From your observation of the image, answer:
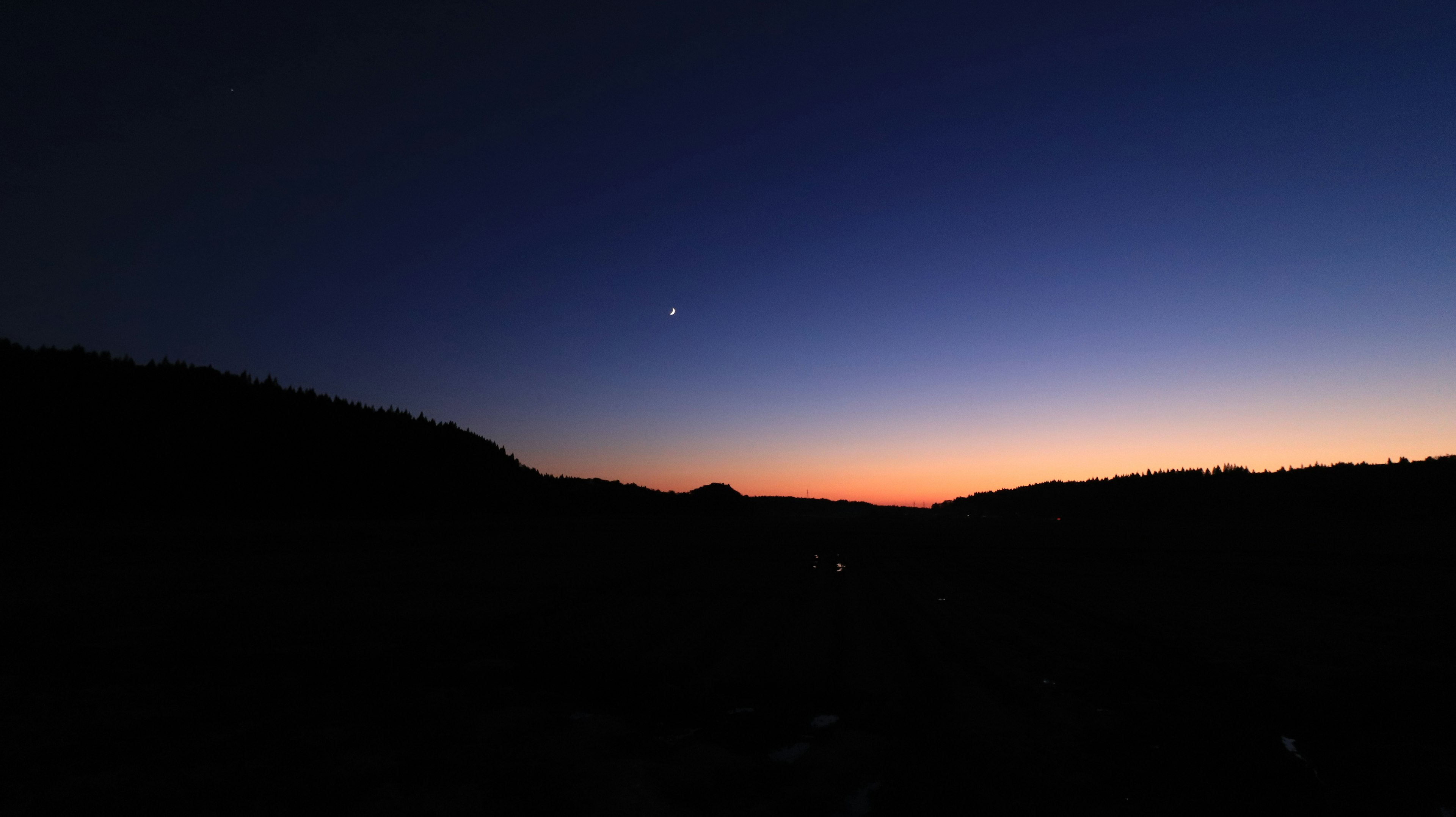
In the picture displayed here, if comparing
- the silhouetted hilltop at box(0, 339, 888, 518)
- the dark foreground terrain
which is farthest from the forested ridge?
the dark foreground terrain

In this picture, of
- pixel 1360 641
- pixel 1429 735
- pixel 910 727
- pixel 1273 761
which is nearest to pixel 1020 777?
pixel 910 727

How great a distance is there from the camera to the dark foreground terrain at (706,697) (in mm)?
4129

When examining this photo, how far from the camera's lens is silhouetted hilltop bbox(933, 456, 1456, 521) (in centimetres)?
7256

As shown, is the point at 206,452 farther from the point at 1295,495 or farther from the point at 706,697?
the point at 1295,495

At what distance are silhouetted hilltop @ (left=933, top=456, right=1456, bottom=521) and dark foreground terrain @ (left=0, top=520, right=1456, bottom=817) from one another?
81.2m

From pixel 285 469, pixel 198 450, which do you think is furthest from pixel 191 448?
pixel 285 469

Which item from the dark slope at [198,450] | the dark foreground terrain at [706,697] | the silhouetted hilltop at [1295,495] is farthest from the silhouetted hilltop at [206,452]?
the silhouetted hilltop at [1295,495]

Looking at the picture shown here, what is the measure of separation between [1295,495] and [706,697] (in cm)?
11287

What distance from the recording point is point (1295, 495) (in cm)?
8544

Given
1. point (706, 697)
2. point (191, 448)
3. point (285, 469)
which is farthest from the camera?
point (285, 469)

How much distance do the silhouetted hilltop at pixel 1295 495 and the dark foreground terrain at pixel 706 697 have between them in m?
81.2

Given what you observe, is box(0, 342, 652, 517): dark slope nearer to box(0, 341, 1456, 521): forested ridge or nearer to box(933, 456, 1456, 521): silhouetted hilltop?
box(0, 341, 1456, 521): forested ridge

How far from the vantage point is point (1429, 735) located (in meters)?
5.38

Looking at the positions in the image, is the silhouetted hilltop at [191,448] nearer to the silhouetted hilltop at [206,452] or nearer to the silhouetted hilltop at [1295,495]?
the silhouetted hilltop at [206,452]
